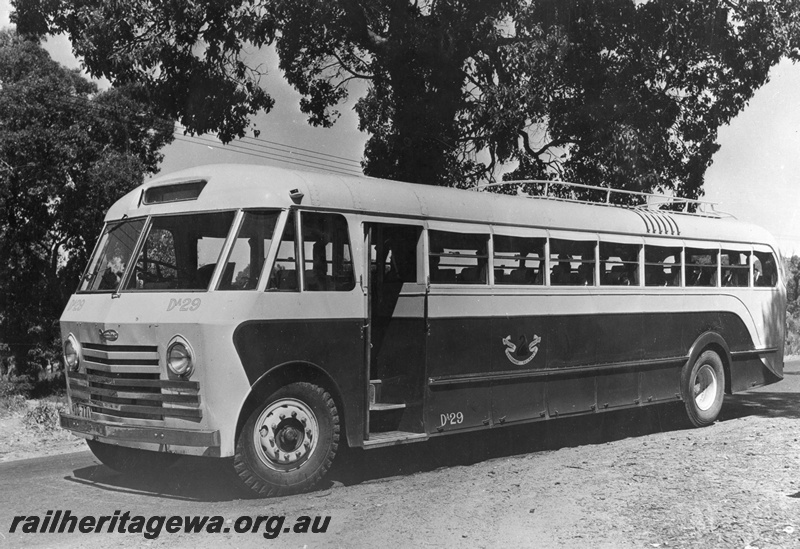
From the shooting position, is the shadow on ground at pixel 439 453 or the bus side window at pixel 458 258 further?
the bus side window at pixel 458 258

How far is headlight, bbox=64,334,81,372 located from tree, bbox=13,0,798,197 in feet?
24.9

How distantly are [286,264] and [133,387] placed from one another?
164 cm

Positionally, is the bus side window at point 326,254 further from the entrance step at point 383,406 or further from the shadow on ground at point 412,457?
the shadow on ground at point 412,457

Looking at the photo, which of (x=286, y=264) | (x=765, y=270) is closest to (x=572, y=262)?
(x=286, y=264)

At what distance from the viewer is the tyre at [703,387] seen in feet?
40.5

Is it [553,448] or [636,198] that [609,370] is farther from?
[636,198]

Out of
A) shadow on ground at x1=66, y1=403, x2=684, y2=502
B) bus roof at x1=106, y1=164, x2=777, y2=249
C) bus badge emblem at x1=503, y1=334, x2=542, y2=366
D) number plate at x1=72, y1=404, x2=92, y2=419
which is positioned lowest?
shadow on ground at x1=66, y1=403, x2=684, y2=502

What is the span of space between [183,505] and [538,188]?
12068 mm

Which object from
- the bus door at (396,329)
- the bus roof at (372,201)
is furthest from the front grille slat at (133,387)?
the bus door at (396,329)

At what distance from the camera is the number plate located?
7.95 metres

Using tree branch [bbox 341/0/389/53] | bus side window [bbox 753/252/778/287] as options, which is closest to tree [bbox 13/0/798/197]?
tree branch [bbox 341/0/389/53]

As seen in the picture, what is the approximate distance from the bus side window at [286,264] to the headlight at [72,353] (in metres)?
1.93

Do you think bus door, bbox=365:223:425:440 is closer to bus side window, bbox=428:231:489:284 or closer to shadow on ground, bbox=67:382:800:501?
bus side window, bbox=428:231:489:284

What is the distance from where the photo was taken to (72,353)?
27.0 ft
